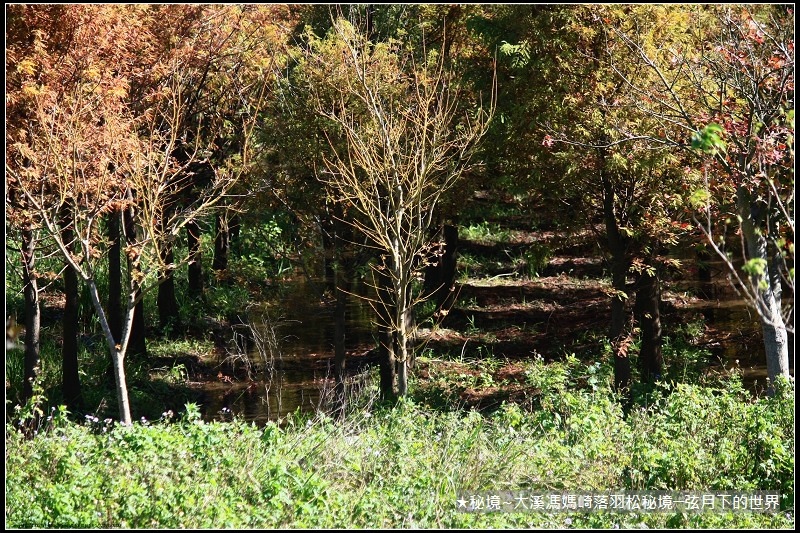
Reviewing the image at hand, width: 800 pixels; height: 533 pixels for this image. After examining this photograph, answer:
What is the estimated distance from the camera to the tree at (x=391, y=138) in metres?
8.83

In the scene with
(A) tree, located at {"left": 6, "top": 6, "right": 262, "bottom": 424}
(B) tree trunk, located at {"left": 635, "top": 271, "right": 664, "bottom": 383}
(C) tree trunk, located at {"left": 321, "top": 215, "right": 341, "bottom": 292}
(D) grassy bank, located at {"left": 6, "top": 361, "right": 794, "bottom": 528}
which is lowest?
(D) grassy bank, located at {"left": 6, "top": 361, "right": 794, "bottom": 528}

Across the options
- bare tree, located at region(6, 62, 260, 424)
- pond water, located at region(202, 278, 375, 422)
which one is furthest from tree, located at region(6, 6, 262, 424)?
pond water, located at region(202, 278, 375, 422)

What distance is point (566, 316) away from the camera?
15.2 metres

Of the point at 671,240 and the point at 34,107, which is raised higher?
the point at 34,107

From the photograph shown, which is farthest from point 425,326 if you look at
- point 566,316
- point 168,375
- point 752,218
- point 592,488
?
point 592,488

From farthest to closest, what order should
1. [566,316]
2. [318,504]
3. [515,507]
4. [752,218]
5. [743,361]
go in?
[566,316] < [743,361] < [752,218] < [515,507] < [318,504]

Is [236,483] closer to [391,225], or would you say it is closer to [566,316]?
[391,225]

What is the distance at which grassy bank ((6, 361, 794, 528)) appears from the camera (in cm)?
530

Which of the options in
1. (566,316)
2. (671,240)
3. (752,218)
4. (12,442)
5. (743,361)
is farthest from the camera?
(566,316)

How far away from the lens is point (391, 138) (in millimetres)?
8820

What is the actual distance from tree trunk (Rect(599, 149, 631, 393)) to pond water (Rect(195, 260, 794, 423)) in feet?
6.16

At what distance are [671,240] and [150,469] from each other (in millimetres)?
6407

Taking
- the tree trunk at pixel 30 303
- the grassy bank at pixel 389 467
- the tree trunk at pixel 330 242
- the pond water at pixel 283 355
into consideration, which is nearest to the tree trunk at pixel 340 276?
the tree trunk at pixel 330 242

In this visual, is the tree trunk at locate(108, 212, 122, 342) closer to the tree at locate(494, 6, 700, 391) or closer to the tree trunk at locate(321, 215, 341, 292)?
the tree trunk at locate(321, 215, 341, 292)
